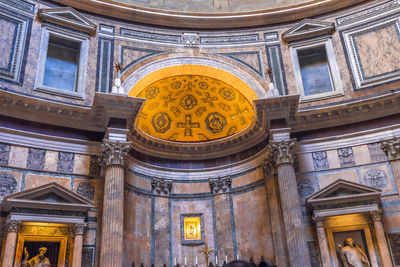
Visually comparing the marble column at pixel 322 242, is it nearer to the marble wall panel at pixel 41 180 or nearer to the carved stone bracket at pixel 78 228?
the carved stone bracket at pixel 78 228

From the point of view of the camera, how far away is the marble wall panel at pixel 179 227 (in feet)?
50.4

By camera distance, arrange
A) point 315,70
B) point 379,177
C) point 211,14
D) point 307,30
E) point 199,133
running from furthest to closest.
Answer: point 199,133 < point 211,14 < point 307,30 < point 315,70 < point 379,177

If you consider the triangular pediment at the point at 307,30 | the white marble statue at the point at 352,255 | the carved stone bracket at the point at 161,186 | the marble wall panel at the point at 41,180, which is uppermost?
the triangular pediment at the point at 307,30

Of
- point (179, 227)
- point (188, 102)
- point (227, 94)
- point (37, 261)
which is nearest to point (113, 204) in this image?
point (37, 261)

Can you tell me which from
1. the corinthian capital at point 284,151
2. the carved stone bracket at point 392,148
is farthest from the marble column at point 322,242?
the carved stone bracket at point 392,148

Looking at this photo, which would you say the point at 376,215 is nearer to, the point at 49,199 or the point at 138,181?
the point at 138,181

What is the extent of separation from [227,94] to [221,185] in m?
A: 4.28

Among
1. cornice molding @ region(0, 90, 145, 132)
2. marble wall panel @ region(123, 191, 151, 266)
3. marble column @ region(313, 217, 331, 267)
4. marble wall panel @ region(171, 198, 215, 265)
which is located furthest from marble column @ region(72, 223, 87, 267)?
marble column @ region(313, 217, 331, 267)

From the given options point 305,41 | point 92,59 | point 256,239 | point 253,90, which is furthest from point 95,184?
point 305,41

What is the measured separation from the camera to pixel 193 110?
18281 millimetres

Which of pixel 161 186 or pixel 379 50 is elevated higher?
pixel 379 50

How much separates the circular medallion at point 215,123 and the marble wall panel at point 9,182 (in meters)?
8.88

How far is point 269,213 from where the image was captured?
14.5 m

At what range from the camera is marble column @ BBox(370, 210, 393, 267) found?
40.0 feet
